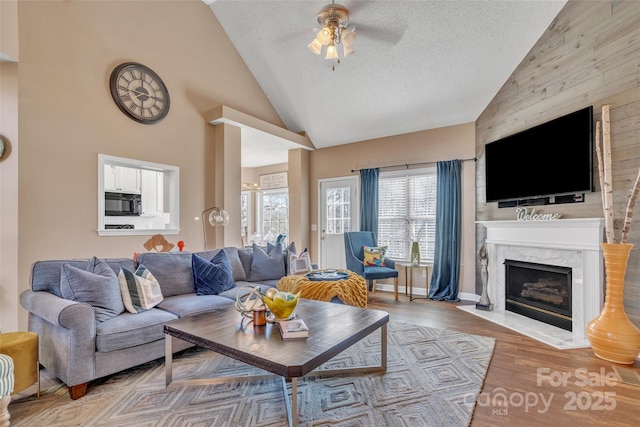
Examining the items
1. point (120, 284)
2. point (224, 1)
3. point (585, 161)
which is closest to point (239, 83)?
point (224, 1)

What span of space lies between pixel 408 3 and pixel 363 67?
1.01 m

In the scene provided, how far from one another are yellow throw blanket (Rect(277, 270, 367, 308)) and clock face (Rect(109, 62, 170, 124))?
9.12ft

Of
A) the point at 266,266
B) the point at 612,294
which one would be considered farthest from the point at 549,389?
the point at 266,266

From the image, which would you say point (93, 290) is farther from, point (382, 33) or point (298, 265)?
point (382, 33)

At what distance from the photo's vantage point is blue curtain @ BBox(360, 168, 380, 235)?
5.53 m

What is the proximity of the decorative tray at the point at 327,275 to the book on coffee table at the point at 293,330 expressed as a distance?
1512mm

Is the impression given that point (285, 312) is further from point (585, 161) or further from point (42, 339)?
point (585, 161)

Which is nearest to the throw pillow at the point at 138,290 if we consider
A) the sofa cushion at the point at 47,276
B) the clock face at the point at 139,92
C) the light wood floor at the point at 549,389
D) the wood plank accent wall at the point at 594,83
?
the sofa cushion at the point at 47,276

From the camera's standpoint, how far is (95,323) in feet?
7.12

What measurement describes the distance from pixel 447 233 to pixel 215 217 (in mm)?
3416

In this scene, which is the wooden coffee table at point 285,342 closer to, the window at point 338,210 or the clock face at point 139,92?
the clock face at point 139,92

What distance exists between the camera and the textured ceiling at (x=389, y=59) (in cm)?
365

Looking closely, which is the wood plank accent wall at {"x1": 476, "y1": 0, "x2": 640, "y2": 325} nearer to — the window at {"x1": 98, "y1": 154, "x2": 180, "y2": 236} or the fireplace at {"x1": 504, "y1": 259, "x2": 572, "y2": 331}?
the fireplace at {"x1": 504, "y1": 259, "x2": 572, "y2": 331}

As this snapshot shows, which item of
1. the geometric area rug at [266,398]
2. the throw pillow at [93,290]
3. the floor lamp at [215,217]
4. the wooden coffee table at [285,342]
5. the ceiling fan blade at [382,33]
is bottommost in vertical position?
the geometric area rug at [266,398]
